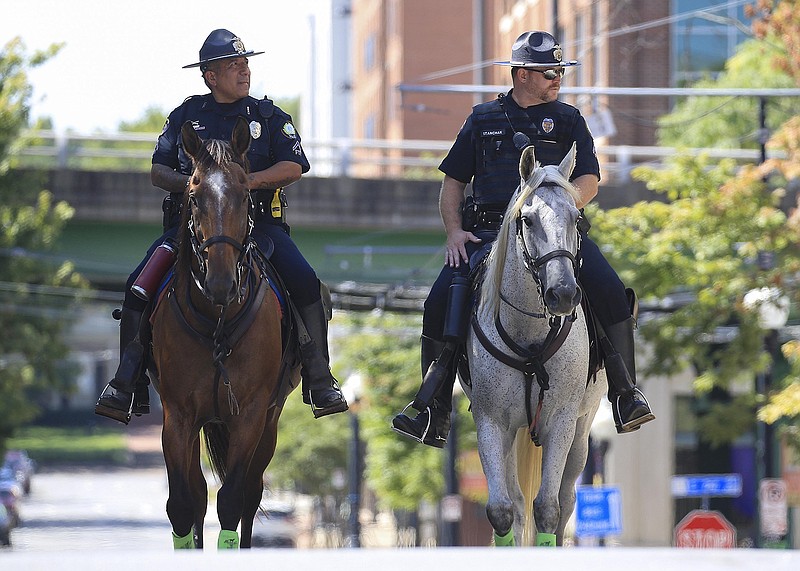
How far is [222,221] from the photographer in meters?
8.99

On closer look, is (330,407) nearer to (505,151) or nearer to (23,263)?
(505,151)

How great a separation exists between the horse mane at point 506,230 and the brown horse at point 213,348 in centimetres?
127

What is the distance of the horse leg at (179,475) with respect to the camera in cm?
930

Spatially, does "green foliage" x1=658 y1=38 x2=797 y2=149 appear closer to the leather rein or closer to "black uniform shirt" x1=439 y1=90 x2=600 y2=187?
"black uniform shirt" x1=439 y1=90 x2=600 y2=187

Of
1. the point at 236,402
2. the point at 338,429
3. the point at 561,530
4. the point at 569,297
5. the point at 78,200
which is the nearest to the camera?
the point at 569,297

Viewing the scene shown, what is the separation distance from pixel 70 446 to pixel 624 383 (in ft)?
387

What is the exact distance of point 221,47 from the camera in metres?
10.2

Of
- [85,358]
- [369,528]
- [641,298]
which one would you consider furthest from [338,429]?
[85,358]

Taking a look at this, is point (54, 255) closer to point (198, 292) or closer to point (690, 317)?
point (690, 317)

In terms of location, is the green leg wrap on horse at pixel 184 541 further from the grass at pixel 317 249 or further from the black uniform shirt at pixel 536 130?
the grass at pixel 317 249

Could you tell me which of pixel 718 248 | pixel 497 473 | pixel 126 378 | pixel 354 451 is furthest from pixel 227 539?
pixel 354 451

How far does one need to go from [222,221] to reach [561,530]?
2.88m

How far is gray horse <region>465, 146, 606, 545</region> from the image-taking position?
30.5 ft

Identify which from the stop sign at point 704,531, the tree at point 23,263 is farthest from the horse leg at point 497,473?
the tree at point 23,263
